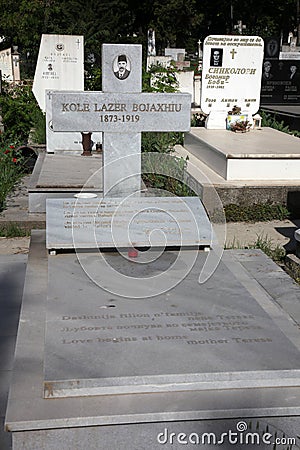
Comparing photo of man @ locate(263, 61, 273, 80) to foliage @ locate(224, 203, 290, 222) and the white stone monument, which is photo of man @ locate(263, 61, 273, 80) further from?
foliage @ locate(224, 203, 290, 222)

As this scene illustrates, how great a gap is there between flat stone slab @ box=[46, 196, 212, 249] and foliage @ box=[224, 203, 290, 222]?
223cm

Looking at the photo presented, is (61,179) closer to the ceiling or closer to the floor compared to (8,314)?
closer to the ceiling

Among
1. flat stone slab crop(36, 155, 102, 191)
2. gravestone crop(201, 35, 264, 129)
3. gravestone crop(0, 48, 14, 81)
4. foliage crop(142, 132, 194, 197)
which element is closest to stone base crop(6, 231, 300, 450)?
flat stone slab crop(36, 155, 102, 191)

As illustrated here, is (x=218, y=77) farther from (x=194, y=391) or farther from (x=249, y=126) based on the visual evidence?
(x=194, y=391)

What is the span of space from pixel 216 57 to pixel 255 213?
12.3 feet

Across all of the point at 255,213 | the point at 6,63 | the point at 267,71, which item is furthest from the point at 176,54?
the point at 255,213

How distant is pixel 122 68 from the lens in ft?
14.7

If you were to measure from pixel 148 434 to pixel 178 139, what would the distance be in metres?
7.65

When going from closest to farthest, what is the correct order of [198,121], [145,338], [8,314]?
[145,338] → [8,314] → [198,121]

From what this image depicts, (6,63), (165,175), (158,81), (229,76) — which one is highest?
(229,76)

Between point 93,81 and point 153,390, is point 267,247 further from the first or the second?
point 93,81

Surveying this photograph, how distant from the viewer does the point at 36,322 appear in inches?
118

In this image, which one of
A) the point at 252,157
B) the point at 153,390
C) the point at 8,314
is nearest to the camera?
the point at 153,390

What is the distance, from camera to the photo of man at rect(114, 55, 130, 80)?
4469 millimetres
